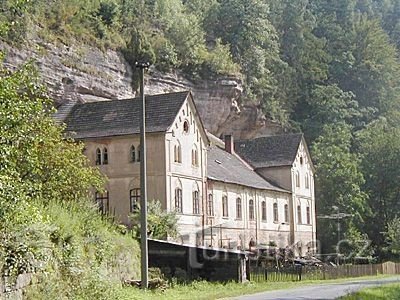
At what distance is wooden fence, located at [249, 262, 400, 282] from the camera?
46.0m

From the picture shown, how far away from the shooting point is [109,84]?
6209cm

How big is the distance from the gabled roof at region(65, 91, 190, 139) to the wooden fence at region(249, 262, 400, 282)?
1101cm

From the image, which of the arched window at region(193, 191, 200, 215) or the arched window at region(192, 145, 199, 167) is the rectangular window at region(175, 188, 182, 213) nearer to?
the arched window at region(193, 191, 200, 215)

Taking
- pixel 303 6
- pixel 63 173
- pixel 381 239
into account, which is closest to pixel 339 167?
pixel 381 239

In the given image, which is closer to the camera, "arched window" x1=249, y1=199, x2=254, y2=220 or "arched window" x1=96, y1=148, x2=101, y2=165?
"arched window" x1=96, y1=148, x2=101, y2=165

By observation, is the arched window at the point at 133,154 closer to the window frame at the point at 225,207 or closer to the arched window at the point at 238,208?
the window frame at the point at 225,207

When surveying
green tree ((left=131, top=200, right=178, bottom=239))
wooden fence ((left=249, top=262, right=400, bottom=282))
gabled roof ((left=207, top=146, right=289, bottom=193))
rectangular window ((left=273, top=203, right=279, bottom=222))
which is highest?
→ gabled roof ((left=207, top=146, right=289, bottom=193))

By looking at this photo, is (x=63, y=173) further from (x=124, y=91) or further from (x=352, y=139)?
(x=352, y=139)

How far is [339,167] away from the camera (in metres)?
84.6

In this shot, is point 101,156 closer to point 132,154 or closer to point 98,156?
point 98,156

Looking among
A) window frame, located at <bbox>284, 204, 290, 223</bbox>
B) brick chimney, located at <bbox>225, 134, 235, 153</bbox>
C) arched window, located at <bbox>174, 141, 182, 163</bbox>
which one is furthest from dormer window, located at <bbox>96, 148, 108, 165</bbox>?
window frame, located at <bbox>284, 204, 290, 223</bbox>

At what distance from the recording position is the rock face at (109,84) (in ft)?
186

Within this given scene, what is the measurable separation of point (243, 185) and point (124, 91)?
A: 12.8 metres

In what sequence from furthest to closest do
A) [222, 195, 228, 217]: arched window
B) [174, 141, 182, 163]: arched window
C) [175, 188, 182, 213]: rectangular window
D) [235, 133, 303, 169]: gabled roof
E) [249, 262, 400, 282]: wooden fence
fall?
[235, 133, 303, 169]: gabled roof → [222, 195, 228, 217]: arched window → [174, 141, 182, 163]: arched window → [175, 188, 182, 213]: rectangular window → [249, 262, 400, 282]: wooden fence
